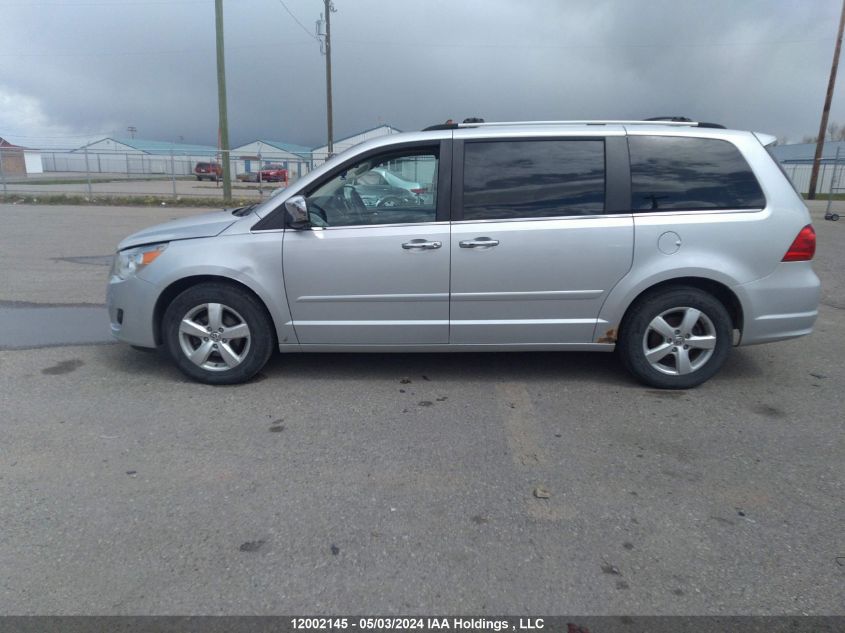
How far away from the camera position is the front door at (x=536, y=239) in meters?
4.55

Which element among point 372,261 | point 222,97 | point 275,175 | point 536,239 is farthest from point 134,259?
point 275,175

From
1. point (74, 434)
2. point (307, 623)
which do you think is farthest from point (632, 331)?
point (74, 434)

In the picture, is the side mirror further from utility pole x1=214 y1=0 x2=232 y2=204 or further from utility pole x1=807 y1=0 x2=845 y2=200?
utility pole x1=807 y1=0 x2=845 y2=200

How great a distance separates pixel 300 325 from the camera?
15.4 ft

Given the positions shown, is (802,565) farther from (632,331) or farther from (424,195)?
(424,195)

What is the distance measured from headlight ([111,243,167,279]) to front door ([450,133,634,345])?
2163mm

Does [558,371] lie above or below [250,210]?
below

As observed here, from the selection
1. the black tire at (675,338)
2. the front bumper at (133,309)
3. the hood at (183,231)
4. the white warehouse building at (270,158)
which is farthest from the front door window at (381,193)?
the white warehouse building at (270,158)

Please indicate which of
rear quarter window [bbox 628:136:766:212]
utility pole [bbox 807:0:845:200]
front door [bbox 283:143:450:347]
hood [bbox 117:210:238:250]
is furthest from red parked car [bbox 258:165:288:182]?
rear quarter window [bbox 628:136:766:212]

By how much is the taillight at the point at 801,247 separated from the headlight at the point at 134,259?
175 inches

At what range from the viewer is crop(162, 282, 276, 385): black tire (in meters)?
4.66

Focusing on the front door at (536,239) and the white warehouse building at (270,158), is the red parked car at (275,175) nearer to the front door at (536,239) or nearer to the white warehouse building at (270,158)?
the white warehouse building at (270,158)

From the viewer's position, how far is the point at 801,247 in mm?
4570

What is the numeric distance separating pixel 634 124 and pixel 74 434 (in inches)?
172
